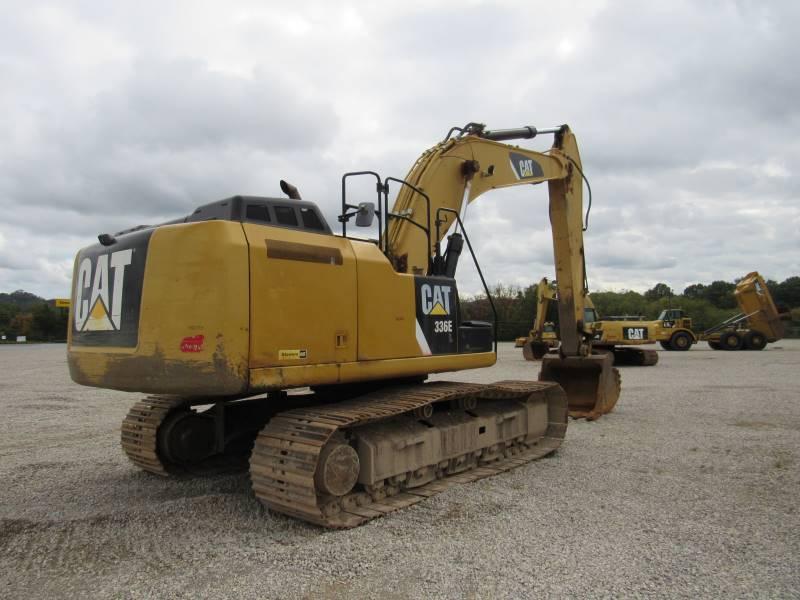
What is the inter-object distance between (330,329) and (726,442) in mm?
Result: 5709

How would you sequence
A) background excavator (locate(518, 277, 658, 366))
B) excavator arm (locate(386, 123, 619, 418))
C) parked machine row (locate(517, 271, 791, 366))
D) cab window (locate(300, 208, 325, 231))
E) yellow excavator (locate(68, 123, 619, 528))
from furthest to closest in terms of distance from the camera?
parked machine row (locate(517, 271, 791, 366))
background excavator (locate(518, 277, 658, 366))
excavator arm (locate(386, 123, 619, 418))
cab window (locate(300, 208, 325, 231))
yellow excavator (locate(68, 123, 619, 528))

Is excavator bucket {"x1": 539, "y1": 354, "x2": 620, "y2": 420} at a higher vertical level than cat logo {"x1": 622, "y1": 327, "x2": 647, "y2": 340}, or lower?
lower

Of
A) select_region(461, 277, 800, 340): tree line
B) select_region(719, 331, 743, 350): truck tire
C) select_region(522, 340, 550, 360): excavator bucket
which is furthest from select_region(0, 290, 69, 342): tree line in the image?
select_region(719, 331, 743, 350): truck tire

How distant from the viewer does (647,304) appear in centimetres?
6656

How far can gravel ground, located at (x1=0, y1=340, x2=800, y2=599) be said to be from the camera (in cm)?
367

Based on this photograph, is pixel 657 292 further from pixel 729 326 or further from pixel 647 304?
pixel 729 326

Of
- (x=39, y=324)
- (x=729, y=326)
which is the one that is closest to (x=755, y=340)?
(x=729, y=326)

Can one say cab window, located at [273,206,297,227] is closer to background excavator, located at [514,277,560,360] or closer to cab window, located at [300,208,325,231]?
cab window, located at [300,208,325,231]

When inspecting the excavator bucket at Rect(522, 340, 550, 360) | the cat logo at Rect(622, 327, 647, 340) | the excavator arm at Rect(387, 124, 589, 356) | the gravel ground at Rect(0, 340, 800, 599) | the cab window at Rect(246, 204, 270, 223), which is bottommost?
the gravel ground at Rect(0, 340, 800, 599)

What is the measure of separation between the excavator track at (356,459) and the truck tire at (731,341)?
26787mm

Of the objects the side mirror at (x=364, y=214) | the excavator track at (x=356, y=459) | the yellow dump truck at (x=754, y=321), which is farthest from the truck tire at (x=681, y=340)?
the side mirror at (x=364, y=214)

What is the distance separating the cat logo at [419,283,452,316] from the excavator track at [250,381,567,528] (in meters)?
0.77

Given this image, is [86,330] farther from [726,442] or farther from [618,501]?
[726,442]

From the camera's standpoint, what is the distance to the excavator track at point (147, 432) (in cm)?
596
